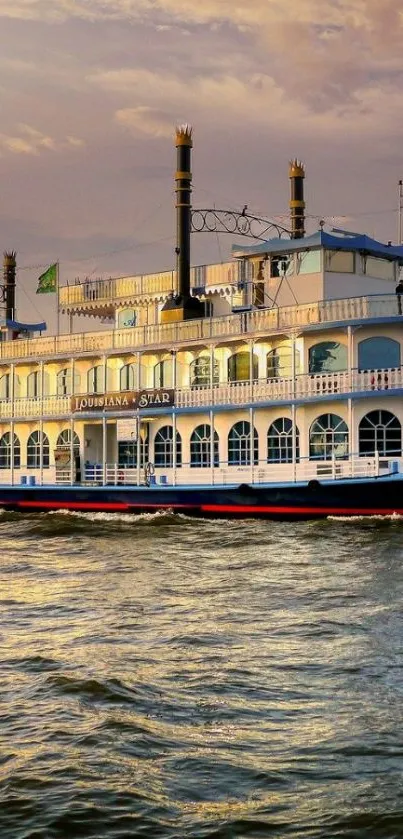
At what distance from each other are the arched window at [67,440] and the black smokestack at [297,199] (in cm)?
1345

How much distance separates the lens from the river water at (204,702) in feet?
24.7

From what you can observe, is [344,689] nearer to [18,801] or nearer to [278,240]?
[18,801]

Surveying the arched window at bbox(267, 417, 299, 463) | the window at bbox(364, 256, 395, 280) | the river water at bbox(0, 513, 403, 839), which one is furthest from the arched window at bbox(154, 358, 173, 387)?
the river water at bbox(0, 513, 403, 839)

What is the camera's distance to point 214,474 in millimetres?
30203

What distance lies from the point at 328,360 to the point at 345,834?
867 inches

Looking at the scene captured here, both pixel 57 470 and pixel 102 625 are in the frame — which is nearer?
pixel 102 625

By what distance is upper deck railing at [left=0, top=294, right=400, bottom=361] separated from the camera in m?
27.5

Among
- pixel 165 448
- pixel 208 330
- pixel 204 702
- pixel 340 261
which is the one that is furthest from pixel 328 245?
pixel 204 702

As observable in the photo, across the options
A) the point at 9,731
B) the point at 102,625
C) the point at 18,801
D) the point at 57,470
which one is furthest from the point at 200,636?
the point at 57,470

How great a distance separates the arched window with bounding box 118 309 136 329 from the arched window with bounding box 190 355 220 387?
6613mm

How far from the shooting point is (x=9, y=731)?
9.34 metres

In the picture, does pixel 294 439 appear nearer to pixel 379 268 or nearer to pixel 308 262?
pixel 308 262

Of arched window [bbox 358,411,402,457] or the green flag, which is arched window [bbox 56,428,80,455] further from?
arched window [bbox 358,411,402,457]

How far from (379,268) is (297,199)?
12.6 meters
